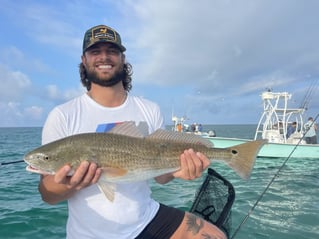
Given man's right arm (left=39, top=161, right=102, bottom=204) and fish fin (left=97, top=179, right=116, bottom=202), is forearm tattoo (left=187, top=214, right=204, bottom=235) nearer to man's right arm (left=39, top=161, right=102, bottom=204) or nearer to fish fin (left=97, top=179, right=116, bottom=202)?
fish fin (left=97, top=179, right=116, bottom=202)

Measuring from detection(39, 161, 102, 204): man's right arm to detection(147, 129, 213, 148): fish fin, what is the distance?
68 centimetres

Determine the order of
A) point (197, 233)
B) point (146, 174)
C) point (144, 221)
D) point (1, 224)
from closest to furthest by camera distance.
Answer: point (146, 174) → point (144, 221) → point (197, 233) → point (1, 224)

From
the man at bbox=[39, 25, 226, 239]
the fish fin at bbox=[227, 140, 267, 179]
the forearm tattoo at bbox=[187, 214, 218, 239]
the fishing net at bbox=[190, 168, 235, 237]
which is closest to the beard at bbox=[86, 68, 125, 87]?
the man at bbox=[39, 25, 226, 239]

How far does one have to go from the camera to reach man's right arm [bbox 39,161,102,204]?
2736 mm

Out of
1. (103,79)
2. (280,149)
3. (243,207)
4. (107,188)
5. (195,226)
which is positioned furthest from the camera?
(280,149)

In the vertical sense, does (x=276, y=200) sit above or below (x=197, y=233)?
below

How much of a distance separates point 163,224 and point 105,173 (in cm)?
105

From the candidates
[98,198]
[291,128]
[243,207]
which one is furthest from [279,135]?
[98,198]

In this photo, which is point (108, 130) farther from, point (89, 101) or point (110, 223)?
point (110, 223)

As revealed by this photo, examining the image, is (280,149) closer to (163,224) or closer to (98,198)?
(163,224)

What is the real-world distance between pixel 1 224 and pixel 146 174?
6561mm

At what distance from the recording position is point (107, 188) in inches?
116

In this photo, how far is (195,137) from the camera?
3322mm

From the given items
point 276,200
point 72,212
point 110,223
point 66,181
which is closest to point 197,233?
point 110,223
